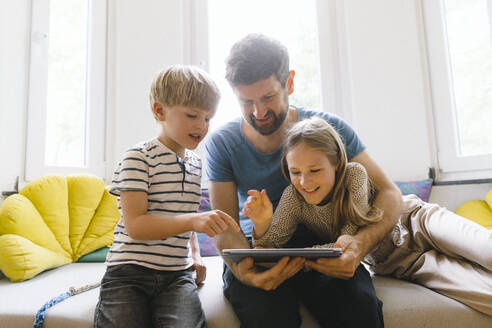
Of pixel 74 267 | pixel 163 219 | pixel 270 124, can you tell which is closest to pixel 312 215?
pixel 270 124

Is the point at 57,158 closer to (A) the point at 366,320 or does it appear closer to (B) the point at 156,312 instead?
(B) the point at 156,312

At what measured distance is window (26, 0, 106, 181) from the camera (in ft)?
5.91

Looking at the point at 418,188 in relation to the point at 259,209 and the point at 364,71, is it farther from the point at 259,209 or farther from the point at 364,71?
the point at 259,209

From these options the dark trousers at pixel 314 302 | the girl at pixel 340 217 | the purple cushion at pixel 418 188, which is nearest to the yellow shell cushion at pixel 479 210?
the purple cushion at pixel 418 188

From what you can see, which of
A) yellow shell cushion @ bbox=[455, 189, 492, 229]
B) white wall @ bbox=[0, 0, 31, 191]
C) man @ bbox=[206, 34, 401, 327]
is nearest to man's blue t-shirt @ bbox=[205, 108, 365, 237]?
man @ bbox=[206, 34, 401, 327]

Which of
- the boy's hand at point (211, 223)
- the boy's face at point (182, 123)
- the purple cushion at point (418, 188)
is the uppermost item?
the boy's face at point (182, 123)

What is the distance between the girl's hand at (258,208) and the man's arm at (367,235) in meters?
0.18

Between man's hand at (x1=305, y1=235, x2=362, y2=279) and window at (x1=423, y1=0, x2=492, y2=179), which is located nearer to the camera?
man's hand at (x1=305, y1=235, x2=362, y2=279)

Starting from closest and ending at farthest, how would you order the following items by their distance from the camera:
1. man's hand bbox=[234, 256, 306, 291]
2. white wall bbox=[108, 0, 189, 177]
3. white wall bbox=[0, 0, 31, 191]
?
man's hand bbox=[234, 256, 306, 291], white wall bbox=[0, 0, 31, 191], white wall bbox=[108, 0, 189, 177]

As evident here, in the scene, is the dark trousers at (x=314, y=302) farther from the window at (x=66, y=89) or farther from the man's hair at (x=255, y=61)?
the window at (x=66, y=89)

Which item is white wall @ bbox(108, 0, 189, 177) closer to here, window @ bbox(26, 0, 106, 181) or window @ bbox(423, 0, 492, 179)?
window @ bbox(26, 0, 106, 181)

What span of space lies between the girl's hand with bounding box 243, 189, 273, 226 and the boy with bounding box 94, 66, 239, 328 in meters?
0.12

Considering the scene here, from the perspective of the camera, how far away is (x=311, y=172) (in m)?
1.07

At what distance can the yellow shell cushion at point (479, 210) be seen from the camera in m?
1.69
